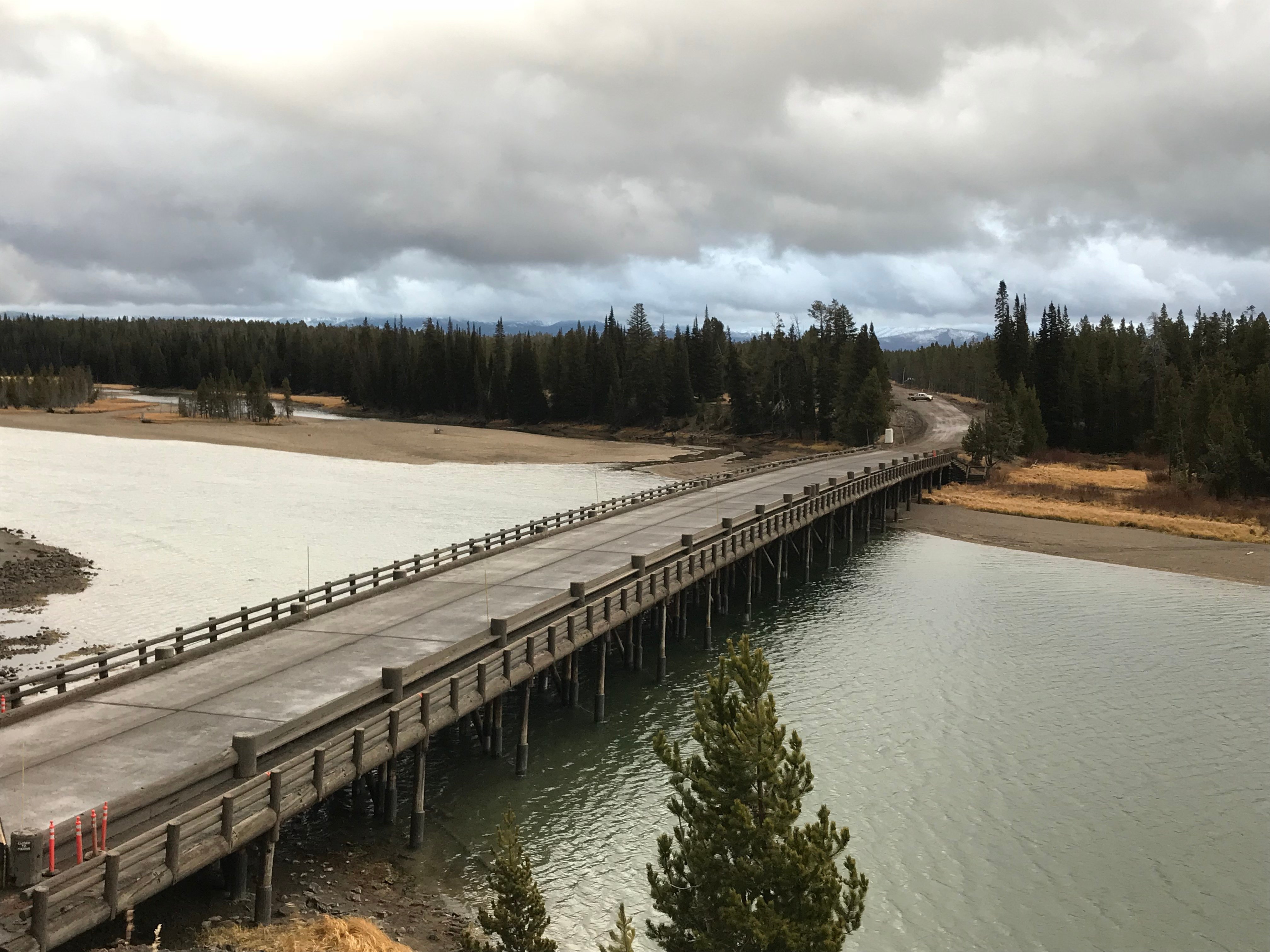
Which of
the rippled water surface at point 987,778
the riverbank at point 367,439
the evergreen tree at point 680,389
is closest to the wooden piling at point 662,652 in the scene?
the rippled water surface at point 987,778

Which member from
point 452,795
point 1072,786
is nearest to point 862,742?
point 1072,786

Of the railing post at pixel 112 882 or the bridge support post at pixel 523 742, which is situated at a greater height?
the railing post at pixel 112 882

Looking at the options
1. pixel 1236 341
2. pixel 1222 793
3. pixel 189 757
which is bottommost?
pixel 1222 793

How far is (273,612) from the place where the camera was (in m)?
28.0

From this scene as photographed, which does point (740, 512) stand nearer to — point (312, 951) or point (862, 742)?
point (862, 742)

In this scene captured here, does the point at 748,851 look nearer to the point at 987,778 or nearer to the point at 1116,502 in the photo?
the point at 987,778

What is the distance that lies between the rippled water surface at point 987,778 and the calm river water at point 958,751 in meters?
0.07

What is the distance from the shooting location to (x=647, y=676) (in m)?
34.6

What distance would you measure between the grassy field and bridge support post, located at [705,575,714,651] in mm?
40535

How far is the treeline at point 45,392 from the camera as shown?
16538 centimetres

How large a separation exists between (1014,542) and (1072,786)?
40031 mm

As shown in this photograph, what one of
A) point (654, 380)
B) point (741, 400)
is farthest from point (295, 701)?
point (654, 380)

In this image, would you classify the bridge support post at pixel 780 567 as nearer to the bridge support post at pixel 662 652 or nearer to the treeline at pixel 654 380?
the bridge support post at pixel 662 652

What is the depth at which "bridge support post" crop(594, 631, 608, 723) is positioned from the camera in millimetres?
29359
